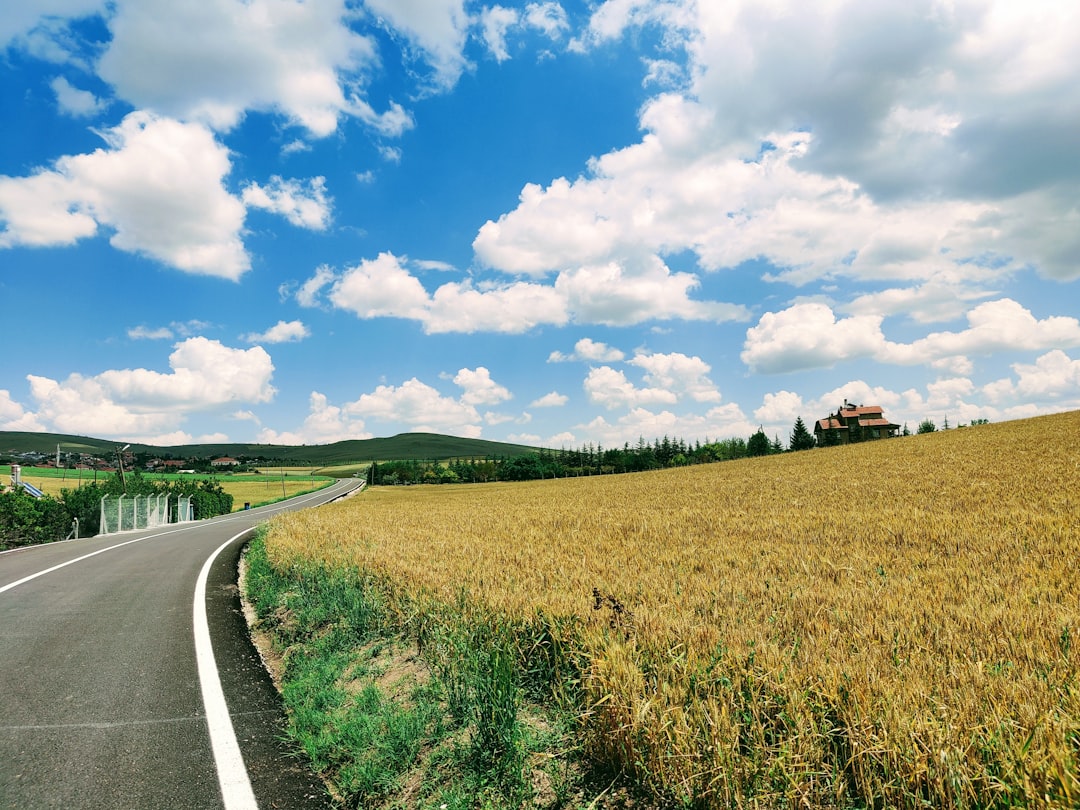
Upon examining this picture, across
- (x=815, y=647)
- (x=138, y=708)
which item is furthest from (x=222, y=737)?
(x=815, y=647)

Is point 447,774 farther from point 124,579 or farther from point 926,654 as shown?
point 124,579

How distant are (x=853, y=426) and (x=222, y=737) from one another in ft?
419

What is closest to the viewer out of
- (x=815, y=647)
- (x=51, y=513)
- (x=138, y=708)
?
(x=815, y=647)

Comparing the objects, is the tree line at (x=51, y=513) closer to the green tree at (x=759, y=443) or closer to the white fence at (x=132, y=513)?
the white fence at (x=132, y=513)

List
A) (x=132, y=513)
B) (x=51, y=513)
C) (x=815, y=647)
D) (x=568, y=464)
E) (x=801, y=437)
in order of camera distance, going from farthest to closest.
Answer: (x=568, y=464), (x=801, y=437), (x=132, y=513), (x=51, y=513), (x=815, y=647)

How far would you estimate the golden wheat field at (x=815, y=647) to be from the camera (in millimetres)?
3000

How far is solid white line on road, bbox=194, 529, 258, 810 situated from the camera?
3.95 m

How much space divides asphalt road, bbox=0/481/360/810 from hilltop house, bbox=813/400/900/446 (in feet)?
395

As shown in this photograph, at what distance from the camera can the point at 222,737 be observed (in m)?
4.84

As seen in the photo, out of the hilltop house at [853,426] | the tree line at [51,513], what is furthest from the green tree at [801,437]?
the tree line at [51,513]

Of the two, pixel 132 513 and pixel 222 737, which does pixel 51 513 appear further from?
pixel 222 737

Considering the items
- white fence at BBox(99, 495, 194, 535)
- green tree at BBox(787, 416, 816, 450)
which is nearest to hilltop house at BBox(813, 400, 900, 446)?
green tree at BBox(787, 416, 816, 450)

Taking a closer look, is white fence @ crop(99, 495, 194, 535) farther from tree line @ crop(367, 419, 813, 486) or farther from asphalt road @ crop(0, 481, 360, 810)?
tree line @ crop(367, 419, 813, 486)

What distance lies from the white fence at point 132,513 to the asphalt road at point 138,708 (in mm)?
27805
